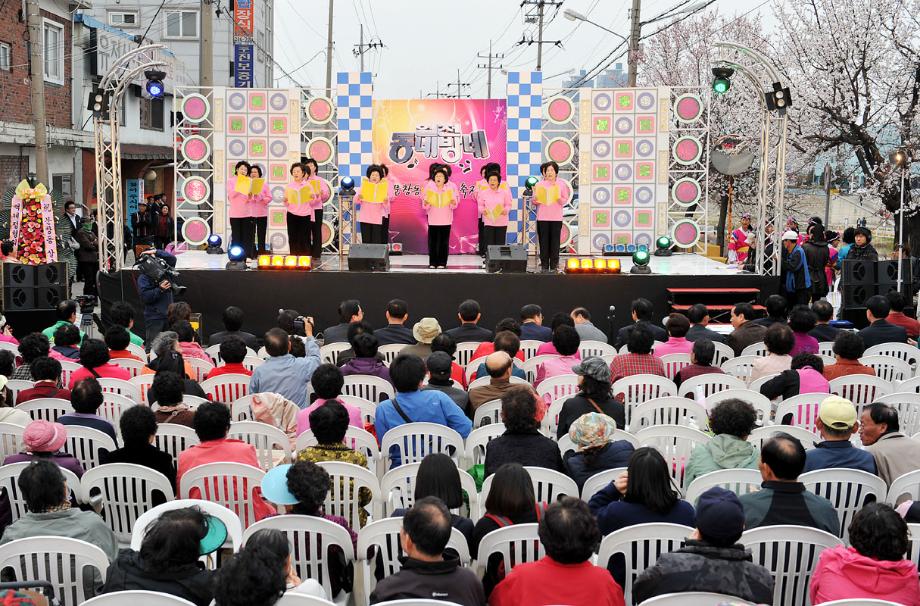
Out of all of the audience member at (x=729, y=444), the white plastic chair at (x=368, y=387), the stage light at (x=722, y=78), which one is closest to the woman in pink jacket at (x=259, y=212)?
the stage light at (x=722, y=78)

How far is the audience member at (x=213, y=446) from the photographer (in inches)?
176

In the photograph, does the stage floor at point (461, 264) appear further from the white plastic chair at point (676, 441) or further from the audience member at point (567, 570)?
the audience member at point (567, 570)

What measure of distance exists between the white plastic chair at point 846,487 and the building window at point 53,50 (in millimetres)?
19327

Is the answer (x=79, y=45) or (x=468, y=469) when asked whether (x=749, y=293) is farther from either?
(x=79, y=45)

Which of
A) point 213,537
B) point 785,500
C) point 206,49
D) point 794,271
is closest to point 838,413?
point 785,500

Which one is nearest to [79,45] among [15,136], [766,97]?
[15,136]

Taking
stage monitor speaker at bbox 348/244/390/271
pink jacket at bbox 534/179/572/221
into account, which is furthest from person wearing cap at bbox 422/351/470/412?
pink jacket at bbox 534/179/572/221

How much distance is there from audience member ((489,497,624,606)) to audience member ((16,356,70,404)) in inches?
143

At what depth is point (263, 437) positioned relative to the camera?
5.11 m

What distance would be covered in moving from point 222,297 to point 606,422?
7.76 metres

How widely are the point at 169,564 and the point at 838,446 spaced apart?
2.98 metres

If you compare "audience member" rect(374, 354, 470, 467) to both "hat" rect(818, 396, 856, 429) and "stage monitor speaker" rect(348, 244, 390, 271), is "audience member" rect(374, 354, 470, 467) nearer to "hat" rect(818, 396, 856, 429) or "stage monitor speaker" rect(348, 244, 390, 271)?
"hat" rect(818, 396, 856, 429)

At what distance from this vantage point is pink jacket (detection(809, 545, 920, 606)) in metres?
3.20

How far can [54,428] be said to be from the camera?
4.38 metres
